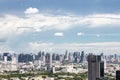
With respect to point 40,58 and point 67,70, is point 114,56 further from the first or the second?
point 67,70

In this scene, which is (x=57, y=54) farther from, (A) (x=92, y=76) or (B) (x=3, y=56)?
(A) (x=92, y=76)

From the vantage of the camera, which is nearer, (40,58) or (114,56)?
(40,58)

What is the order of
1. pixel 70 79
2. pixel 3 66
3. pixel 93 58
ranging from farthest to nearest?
1. pixel 3 66
2. pixel 70 79
3. pixel 93 58

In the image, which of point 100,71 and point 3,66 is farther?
point 3,66

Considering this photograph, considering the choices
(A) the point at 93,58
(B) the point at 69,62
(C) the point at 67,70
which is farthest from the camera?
(B) the point at 69,62

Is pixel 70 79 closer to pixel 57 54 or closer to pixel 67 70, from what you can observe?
pixel 67 70

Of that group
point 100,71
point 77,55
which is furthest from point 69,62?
point 100,71

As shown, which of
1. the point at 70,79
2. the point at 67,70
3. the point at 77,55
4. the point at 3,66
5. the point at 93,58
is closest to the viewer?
the point at 93,58

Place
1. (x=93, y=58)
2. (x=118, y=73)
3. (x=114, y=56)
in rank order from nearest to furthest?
1. (x=118, y=73)
2. (x=93, y=58)
3. (x=114, y=56)

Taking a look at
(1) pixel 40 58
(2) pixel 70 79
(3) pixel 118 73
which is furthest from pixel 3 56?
(3) pixel 118 73
